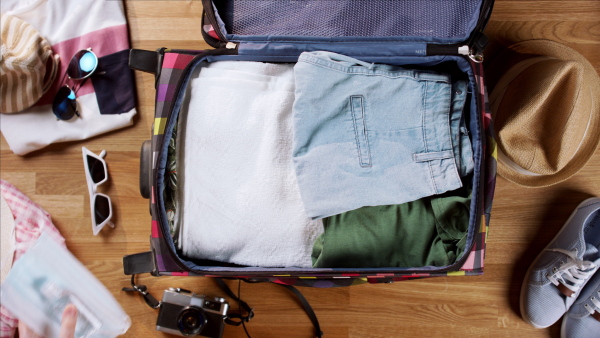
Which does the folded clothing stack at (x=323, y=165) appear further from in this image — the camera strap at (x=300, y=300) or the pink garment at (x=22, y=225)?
the pink garment at (x=22, y=225)

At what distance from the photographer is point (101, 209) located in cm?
96

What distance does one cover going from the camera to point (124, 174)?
98 centimetres

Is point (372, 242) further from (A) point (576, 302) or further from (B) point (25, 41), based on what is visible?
(B) point (25, 41)

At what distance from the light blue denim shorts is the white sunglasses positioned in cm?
49

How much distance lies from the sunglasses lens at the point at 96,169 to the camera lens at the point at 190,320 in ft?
1.17

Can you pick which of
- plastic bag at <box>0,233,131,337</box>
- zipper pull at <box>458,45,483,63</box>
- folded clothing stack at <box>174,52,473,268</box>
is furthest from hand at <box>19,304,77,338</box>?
zipper pull at <box>458,45,483,63</box>

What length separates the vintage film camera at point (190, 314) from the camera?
867mm

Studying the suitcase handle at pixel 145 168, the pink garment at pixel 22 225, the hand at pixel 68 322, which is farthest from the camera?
the pink garment at pixel 22 225

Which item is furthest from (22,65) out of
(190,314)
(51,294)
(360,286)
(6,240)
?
(360,286)

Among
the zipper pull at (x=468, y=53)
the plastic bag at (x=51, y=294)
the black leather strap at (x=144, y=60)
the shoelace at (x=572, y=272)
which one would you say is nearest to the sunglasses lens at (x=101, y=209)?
the plastic bag at (x=51, y=294)

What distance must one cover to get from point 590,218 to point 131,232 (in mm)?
997

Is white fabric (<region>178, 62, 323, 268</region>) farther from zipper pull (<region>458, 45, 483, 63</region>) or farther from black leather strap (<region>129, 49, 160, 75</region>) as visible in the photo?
zipper pull (<region>458, 45, 483, 63</region>)

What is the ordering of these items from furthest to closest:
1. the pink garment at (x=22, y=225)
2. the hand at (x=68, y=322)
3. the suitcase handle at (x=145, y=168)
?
the pink garment at (x=22, y=225) → the suitcase handle at (x=145, y=168) → the hand at (x=68, y=322)

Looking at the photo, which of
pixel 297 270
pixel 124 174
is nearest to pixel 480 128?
pixel 297 270
